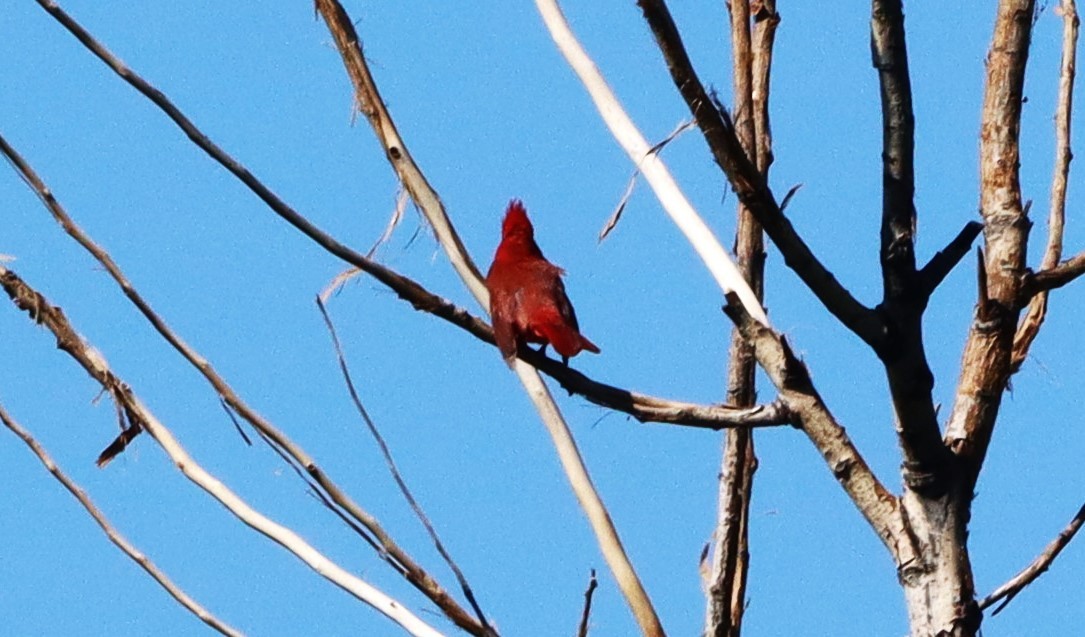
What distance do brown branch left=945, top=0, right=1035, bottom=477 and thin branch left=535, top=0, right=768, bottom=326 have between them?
0.32 meters

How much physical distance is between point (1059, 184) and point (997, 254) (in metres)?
0.55

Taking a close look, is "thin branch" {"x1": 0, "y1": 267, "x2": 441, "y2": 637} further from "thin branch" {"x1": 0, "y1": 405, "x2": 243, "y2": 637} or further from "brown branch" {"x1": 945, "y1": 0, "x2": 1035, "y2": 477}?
"brown branch" {"x1": 945, "y1": 0, "x2": 1035, "y2": 477}

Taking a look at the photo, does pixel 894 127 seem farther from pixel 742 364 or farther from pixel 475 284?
pixel 475 284

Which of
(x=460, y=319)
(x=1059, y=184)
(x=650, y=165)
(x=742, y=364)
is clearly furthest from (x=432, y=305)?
(x=1059, y=184)

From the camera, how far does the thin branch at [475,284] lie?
2.57m

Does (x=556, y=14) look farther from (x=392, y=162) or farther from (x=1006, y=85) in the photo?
(x=1006, y=85)

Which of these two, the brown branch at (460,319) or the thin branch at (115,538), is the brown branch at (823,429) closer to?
the brown branch at (460,319)

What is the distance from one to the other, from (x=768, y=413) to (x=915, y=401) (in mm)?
223

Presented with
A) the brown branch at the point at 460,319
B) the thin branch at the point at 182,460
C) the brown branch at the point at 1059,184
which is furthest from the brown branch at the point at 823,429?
the thin branch at the point at 182,460

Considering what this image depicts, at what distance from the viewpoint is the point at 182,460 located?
252cm

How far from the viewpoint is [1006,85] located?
2.39 m

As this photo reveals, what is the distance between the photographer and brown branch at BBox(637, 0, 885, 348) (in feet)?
6.59

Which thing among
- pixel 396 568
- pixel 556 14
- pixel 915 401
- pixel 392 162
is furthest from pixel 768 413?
pixel 392 162

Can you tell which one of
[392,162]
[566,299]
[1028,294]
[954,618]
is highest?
[566,299]
